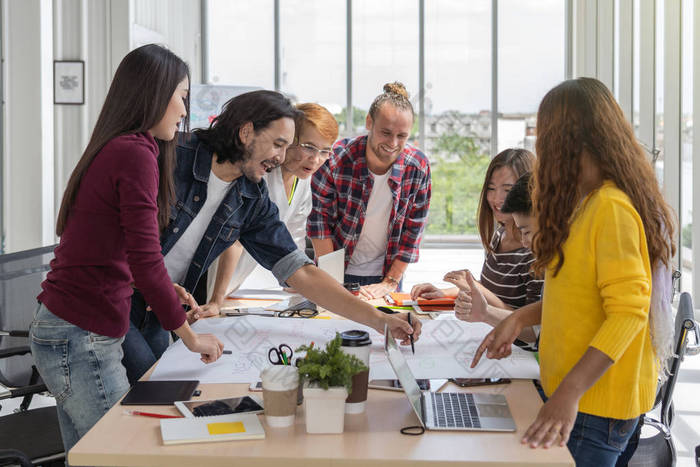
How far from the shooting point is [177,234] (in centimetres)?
211

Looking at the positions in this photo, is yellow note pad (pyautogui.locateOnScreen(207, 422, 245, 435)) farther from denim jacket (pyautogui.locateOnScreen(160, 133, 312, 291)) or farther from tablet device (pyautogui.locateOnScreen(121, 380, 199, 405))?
denim jacket (pyautogui.locateOnScreen(160, 133, 312, 291))

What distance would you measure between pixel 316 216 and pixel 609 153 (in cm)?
196

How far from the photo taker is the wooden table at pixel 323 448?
1.20m

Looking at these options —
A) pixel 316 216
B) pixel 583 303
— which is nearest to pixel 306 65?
pixel 316 216

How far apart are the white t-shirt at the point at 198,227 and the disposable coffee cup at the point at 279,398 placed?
92 centimetres

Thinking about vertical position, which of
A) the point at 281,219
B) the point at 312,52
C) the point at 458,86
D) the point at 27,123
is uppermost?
the point at 312,52

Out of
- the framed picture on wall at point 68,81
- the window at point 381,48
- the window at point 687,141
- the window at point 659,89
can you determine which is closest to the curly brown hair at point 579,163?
the window at point 687,141

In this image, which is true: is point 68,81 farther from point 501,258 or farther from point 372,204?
point 501,258

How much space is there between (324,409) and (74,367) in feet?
2.10

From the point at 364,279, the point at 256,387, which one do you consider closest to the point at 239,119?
the point at 256,387

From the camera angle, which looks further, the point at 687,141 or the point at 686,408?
the point at 687,141

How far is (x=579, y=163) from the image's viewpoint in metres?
1.43

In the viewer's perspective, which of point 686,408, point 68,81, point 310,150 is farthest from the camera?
point 68,81

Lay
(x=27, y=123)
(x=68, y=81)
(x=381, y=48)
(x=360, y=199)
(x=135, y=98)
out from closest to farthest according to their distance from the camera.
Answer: (x=135, y=98)
(x=360, y=199)
(x=27, y=123)
(x=68, y=81)
(x=381, y=48)
